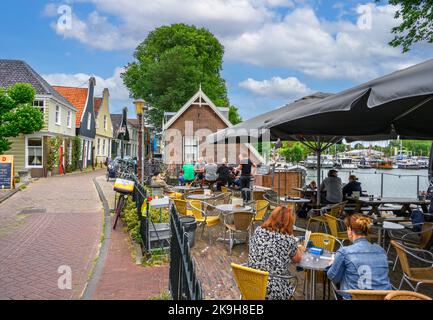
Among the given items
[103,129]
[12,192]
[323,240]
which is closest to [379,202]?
[323,240]

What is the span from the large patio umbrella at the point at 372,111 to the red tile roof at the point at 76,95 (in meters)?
26.6

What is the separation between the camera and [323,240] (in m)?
4.69

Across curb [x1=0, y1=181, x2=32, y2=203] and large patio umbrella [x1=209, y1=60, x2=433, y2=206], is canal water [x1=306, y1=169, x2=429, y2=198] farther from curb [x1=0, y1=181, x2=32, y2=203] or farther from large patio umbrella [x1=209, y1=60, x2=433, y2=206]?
curb [x1=0, y1=181, x2=32, y2=203]

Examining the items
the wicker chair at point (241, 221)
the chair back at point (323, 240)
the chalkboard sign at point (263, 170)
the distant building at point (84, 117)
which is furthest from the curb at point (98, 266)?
the distant building at point (84, 117)

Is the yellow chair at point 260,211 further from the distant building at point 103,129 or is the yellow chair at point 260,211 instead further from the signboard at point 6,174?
the distant building at point 103,129

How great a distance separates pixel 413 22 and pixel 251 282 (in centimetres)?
1258

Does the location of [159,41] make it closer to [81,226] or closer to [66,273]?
[81,226]

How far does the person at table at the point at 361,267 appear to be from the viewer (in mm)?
3312

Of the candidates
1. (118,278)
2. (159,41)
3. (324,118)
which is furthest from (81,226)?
(159,41)

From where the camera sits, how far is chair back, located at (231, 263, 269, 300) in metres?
3.32
